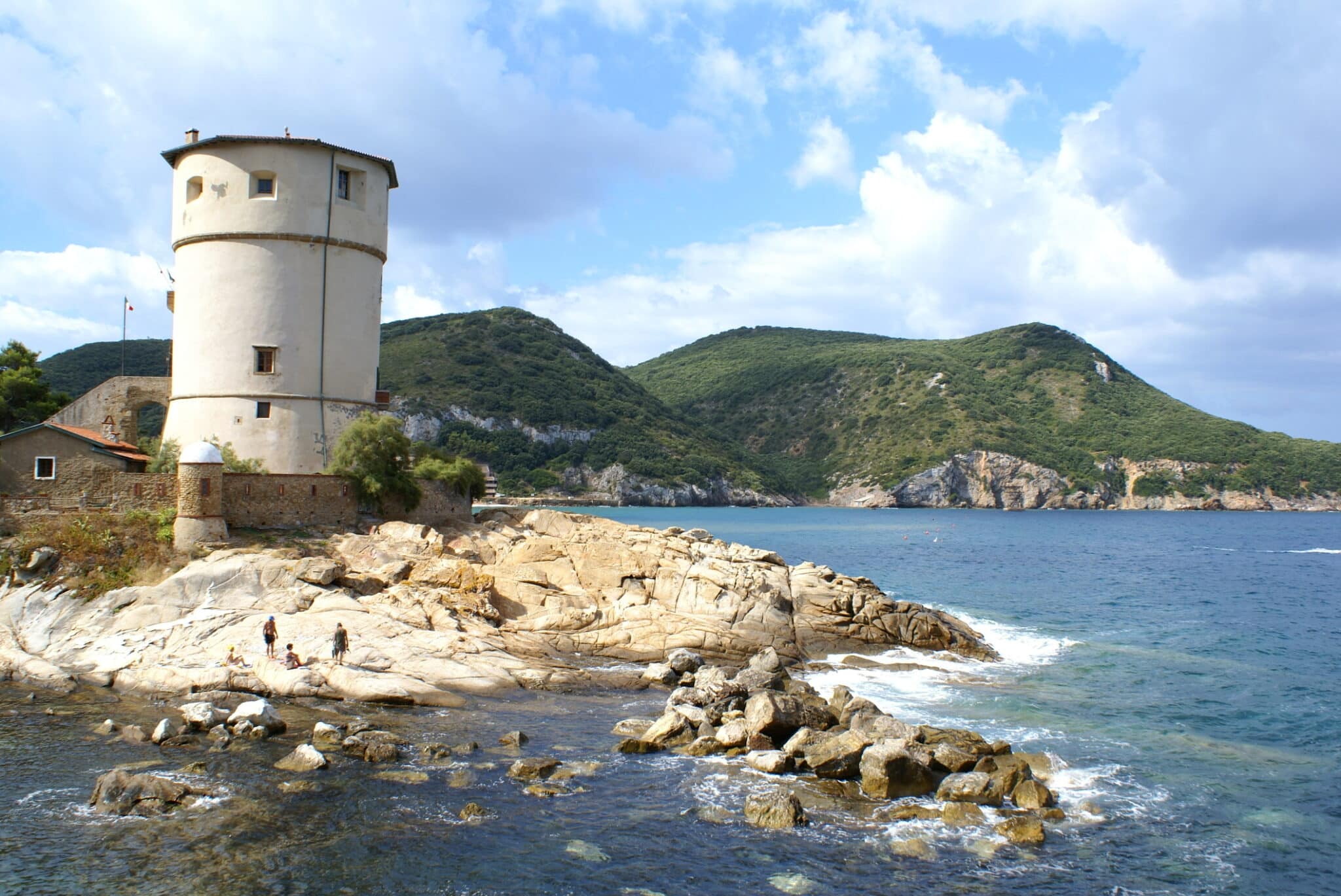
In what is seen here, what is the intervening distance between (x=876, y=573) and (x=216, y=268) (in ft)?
139

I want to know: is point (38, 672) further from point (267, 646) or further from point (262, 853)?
point (262, 853)

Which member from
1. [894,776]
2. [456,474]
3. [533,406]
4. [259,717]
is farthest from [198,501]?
[533,406]

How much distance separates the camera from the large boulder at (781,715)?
20828 mm

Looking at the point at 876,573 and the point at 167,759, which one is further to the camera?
the point at 876,573

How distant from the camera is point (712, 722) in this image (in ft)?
71.6

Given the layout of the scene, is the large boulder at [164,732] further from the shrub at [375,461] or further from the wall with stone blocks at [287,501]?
the shrub at [375,461]

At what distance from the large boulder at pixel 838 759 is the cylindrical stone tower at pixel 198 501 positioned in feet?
68.7

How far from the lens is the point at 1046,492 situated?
174750mm

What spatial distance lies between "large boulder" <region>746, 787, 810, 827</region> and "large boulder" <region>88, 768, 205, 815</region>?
9.65m

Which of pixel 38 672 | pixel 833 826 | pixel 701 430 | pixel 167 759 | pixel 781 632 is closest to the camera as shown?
pixel 833 826

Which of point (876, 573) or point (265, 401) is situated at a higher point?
point (265, 401)

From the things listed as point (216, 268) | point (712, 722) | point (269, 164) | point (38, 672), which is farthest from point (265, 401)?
point (712, 722)

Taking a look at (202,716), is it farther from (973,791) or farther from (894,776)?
(973,791)

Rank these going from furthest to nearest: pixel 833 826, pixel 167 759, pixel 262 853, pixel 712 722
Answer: pixel 712 722
pixel 167 759
pixel 833 826
pixel 262 853
